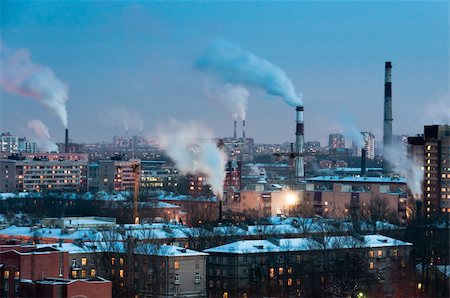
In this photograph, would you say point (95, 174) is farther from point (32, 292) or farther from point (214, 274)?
point (32, 292)

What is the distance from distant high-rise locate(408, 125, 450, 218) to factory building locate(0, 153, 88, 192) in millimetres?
14001

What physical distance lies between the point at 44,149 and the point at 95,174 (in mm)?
7350

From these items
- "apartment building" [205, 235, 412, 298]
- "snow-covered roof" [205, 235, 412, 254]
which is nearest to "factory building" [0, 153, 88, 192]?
"snow-covered roof" [205, 235, 412, 254]

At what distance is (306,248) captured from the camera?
16.4 metres

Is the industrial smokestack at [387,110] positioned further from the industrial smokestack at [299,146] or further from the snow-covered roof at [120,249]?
the snow-covered roof at [120,249]

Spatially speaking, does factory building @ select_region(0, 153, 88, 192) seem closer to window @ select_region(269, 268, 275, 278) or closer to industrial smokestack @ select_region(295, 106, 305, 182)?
industrial smokestack @ select_region(295, 106, 305, 182)

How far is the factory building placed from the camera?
36.9 meters

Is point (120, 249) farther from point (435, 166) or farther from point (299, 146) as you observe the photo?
point (299, 146)

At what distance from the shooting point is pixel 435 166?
2567cm

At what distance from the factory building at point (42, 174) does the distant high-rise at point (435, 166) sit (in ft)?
45.9

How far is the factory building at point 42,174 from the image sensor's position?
3694cm

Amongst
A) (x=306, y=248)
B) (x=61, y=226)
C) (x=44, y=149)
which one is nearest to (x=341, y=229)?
(x=306, y=248)

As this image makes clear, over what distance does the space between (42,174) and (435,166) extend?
1629 cm

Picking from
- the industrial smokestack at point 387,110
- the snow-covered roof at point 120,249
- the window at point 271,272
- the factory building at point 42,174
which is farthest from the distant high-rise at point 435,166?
the factory building at point 42,174
